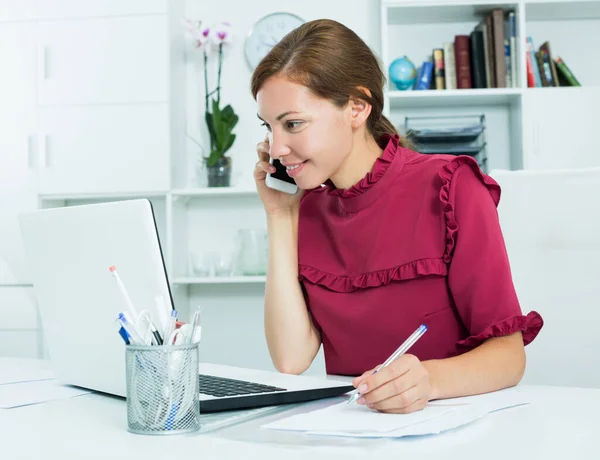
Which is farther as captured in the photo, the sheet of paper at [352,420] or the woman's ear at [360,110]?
the woman's ear at [360,110]

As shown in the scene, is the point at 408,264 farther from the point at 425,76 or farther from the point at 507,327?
the point at 425,76

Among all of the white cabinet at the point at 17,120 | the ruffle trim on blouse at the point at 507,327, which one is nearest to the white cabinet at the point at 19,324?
the white cabinet at the point at 17,120

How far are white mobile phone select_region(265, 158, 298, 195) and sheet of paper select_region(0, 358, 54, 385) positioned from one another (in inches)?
22.2

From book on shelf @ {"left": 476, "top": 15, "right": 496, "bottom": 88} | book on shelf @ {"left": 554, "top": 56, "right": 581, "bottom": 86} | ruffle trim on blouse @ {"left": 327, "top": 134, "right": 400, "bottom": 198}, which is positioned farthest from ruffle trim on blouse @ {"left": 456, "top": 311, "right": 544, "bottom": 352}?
book on shelf @ {"left": 554, "top": 56, "right": 581, "bottom": 86}

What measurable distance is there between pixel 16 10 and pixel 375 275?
8.78 feet

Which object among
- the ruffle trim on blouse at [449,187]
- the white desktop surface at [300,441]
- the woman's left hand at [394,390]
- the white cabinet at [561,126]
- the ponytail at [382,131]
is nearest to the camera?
the white desktop surface at [300,441]

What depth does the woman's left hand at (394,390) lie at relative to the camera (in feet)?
2.98

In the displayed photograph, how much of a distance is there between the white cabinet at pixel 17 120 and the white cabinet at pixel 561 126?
2.15m

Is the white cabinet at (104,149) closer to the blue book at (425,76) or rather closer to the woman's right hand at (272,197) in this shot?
the blue book at (425,76)

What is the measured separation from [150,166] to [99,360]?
2302 mm

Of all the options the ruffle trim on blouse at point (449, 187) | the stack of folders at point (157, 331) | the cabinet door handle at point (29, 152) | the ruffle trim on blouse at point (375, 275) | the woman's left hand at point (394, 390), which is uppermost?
the cabinet door handle at point (29, 152)

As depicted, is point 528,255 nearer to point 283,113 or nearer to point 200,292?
point 283,113

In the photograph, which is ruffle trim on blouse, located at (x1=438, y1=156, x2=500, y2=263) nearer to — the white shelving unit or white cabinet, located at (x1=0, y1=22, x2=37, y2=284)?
the white shelving unit

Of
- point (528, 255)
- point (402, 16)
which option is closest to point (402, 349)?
point (528, 255)
